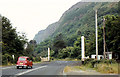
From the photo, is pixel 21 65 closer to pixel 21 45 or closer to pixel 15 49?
pixel 15 49

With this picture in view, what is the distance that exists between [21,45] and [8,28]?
676cm

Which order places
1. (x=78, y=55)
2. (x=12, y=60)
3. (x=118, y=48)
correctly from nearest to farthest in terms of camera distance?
(x=118, y=48) → (x=12, y=60) → (x=78, y=55)

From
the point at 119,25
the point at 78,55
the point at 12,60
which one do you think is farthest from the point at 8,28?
the point at 78,55

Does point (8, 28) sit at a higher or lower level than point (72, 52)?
higher

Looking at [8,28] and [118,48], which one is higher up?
[8,28]

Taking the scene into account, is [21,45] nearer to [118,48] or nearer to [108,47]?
[108,47]

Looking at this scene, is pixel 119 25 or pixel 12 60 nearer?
pixel 119 25

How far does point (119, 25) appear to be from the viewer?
4494 cm

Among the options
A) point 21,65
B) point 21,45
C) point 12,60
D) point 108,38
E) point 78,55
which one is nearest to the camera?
point 21,65

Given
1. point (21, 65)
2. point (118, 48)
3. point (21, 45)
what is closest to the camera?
point (21, 65)

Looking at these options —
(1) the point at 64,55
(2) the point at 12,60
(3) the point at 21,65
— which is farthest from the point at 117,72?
(1) the point at 64,55

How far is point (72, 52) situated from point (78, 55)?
3.98 meters

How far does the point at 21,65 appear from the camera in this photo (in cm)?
2981

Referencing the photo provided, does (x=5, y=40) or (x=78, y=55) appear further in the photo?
(x=78, y=55)
